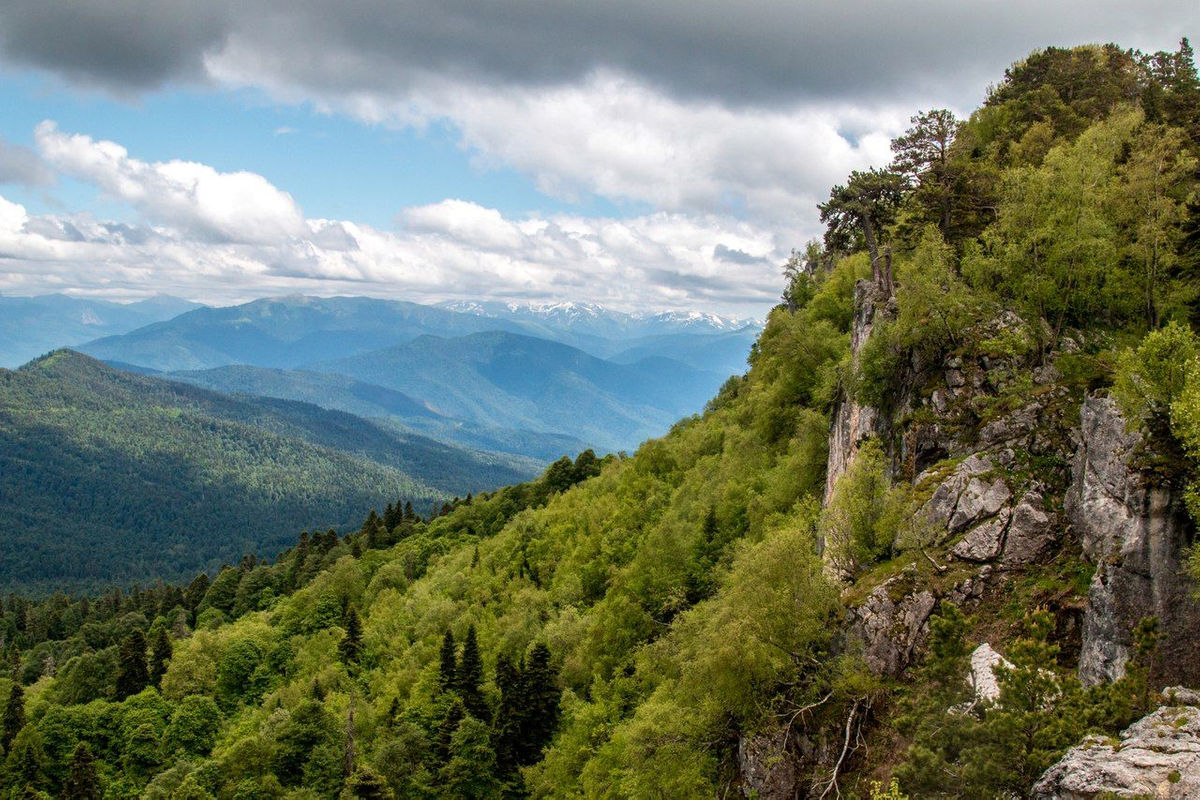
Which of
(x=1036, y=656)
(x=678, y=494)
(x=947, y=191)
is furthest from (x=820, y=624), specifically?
(x=678, y=494)

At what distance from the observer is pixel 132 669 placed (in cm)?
7756

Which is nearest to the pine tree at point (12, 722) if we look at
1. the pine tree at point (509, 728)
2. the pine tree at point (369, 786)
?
the pine tree at point (369, 786)

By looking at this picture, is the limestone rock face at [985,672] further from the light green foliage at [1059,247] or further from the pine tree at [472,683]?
the pine tree at [472,683]

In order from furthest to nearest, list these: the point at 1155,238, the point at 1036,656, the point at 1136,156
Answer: the point at 1136,156
the point at 1155,238
the point at 1036,656

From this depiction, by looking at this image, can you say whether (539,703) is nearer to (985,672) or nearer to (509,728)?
(509,728)

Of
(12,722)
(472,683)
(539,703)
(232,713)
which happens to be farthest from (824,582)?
(12,722)

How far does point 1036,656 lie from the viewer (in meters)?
19.6

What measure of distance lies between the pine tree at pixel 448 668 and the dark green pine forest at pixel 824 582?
10.0 inches

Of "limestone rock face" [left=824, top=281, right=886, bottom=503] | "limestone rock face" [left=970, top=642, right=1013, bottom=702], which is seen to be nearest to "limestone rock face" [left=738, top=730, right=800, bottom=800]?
"limestone rock face" [left=970, top=642, right=1013, bottom=702]

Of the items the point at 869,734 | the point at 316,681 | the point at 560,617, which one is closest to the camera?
the point at 869,734

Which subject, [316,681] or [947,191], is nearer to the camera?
[947,191]

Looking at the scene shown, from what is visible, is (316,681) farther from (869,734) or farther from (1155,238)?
(1155,238)

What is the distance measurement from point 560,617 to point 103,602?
128 metres

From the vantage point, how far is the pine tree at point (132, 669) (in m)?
76.8
